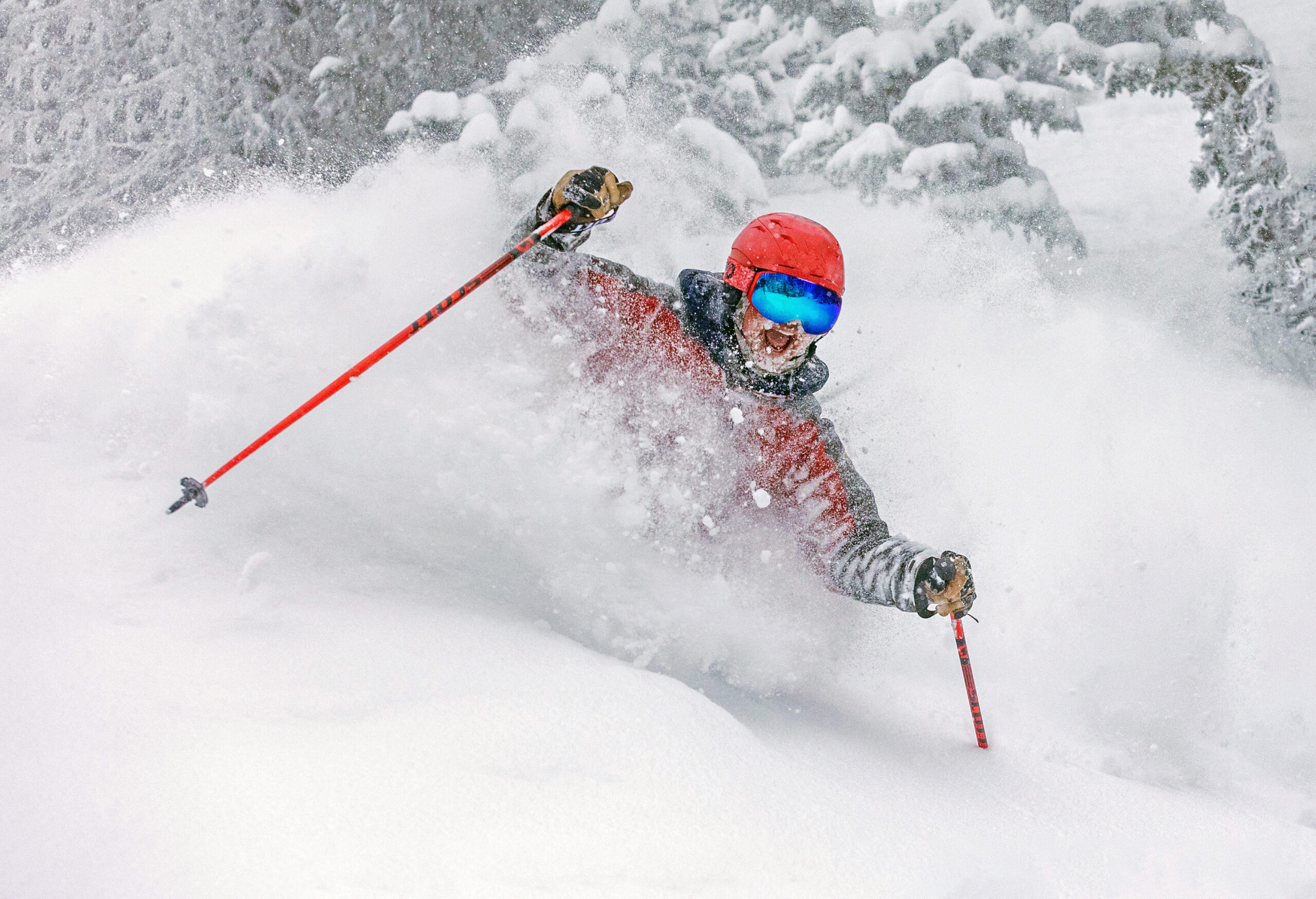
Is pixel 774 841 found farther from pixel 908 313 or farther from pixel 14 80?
pixel 14 80

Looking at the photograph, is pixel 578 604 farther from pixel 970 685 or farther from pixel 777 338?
pixel 970 685

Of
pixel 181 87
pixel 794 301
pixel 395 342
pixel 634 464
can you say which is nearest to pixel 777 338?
pixel 794 301

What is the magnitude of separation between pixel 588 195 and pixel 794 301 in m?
0.85

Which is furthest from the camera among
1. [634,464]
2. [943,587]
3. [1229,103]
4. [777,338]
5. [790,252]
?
[1229,103]

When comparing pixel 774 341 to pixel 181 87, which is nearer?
pixel 774 341

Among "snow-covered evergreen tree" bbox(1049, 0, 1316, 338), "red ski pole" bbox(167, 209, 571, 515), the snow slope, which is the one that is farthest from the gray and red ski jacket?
"snow-covered evergreen tree" bbox(1049, 0, 1316, 338)

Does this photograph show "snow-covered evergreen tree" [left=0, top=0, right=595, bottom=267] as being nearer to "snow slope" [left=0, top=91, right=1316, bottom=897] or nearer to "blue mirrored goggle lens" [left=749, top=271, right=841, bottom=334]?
"snow slope" [left=0, top=91, right=1316, bottom=897]

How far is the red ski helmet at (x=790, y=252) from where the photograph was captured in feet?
8.48

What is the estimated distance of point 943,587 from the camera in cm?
246

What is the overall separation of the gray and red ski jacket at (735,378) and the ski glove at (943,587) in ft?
0.99

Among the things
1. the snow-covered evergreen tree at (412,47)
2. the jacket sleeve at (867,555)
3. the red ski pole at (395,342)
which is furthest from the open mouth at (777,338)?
the snow-covered evergreen tree at (412,47)

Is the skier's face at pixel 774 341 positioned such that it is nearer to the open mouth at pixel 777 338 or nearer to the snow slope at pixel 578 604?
the open mouth at pixel 777 338

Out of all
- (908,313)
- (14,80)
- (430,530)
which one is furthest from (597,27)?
(14,80)

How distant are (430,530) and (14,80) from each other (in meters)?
7.37
